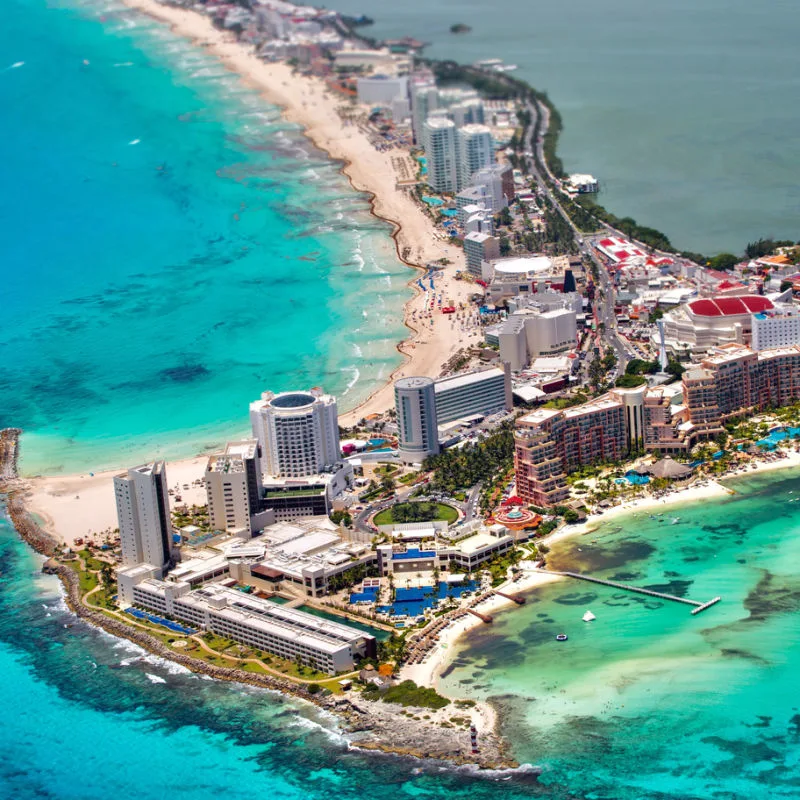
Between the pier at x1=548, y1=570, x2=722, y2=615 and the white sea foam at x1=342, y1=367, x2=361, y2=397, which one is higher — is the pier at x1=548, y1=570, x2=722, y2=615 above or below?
below

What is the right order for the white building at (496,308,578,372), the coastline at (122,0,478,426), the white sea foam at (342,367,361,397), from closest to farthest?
the white building at (496,308,578,372) → the white sea foam at (342,367,361,397) → the coastline at (122,0,478,426)

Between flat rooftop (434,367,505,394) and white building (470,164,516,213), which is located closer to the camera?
flat rooftop (434,367,505,394)

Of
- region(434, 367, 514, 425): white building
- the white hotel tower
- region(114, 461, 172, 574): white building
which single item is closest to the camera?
region(114, 461, 172, 574): white building

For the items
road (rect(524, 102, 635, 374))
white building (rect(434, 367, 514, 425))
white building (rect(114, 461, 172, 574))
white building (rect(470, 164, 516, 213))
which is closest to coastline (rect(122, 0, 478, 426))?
white building (rect(470, 164, 516, 213))

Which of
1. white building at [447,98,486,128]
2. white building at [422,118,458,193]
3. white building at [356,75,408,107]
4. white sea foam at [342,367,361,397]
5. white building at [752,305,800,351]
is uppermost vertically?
white building at [356,75,408,107]

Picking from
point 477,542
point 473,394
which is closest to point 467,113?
point 473,394

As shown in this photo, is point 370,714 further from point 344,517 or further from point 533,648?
point 344,517

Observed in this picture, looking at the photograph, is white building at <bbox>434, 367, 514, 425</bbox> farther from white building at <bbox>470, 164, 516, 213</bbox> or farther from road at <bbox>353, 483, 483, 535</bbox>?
white building at <bbox>470, 164, 516, 213</bbox>
